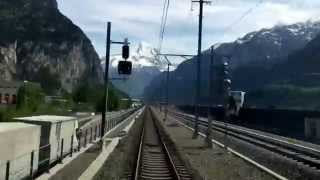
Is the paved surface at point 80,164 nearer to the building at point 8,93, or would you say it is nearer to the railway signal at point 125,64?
the railway signal at point 125,64

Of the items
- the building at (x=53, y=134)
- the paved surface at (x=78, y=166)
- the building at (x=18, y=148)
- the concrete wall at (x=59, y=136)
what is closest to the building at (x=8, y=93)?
the paved surface at (x=78, y=166)

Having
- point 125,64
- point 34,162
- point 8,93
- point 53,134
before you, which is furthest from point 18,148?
point 8,93

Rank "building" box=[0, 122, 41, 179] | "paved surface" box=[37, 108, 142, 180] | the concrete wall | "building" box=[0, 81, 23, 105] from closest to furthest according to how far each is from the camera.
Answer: "building" box=[0, 122, 41, 179] → "paved surface" box=[37, 108, 142, 180] → the concrete wall → "building" box=[0, 81, 23, 105]

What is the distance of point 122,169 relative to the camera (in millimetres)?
25688

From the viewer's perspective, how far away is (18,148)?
17000 millimetres

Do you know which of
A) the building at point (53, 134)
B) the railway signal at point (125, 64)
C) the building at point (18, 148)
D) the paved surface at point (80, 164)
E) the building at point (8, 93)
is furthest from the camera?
the building at point (8, 93)

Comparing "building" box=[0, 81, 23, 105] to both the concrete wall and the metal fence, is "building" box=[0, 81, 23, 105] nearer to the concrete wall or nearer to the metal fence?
the metal fence

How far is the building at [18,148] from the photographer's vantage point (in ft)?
50.1

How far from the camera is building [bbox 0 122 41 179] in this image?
1527 centimetres

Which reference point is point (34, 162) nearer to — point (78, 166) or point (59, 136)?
point (59, 136)

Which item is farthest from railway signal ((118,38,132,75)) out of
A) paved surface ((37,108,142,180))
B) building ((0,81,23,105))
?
building ((0,81,23,105))

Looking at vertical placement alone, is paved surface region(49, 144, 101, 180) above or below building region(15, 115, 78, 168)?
below

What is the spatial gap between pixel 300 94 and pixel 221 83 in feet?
312

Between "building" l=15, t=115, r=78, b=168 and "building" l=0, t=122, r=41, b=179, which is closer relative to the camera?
"building" l=0, t=122, r=41, b=179
